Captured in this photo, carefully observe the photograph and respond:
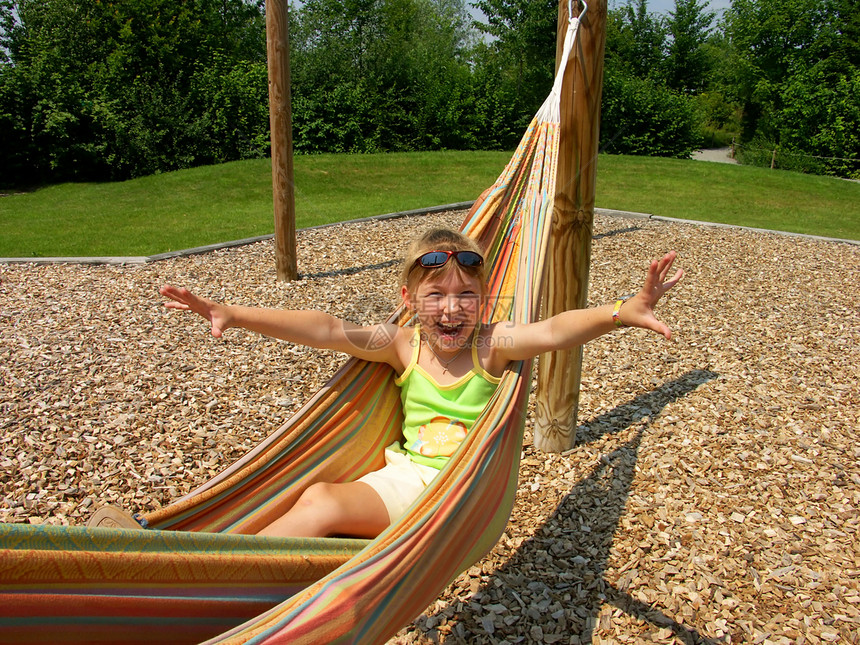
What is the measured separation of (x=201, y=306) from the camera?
6.13 ft

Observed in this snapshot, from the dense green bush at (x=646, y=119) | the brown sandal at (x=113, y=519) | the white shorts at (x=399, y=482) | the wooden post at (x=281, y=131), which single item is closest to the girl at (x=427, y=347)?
the white shorts at (x=399, y=482)

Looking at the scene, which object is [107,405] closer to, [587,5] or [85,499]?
[85,499]

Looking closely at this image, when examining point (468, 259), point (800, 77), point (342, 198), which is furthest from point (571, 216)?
point (800, 77)

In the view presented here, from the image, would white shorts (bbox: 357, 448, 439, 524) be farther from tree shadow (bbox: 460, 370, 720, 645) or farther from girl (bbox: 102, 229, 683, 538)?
tree shadow (bbox: 460, 370, 720, 645)

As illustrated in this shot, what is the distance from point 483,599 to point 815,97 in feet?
69.4

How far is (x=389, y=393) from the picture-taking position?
7.69ft

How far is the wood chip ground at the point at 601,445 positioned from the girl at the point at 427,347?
47 centimetres

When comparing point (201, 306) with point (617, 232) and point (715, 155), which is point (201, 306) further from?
point (715, 155)

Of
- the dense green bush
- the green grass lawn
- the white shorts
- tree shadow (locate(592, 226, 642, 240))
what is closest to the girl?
Result: the white shorts

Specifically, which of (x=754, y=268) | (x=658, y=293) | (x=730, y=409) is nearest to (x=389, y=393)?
(x=658, y=293)

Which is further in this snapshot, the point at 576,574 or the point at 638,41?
the point at 638,41

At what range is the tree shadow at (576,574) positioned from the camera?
223cm

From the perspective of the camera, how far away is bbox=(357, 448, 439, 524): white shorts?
2012 millimetres

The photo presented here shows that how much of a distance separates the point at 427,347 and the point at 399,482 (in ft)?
1.59
